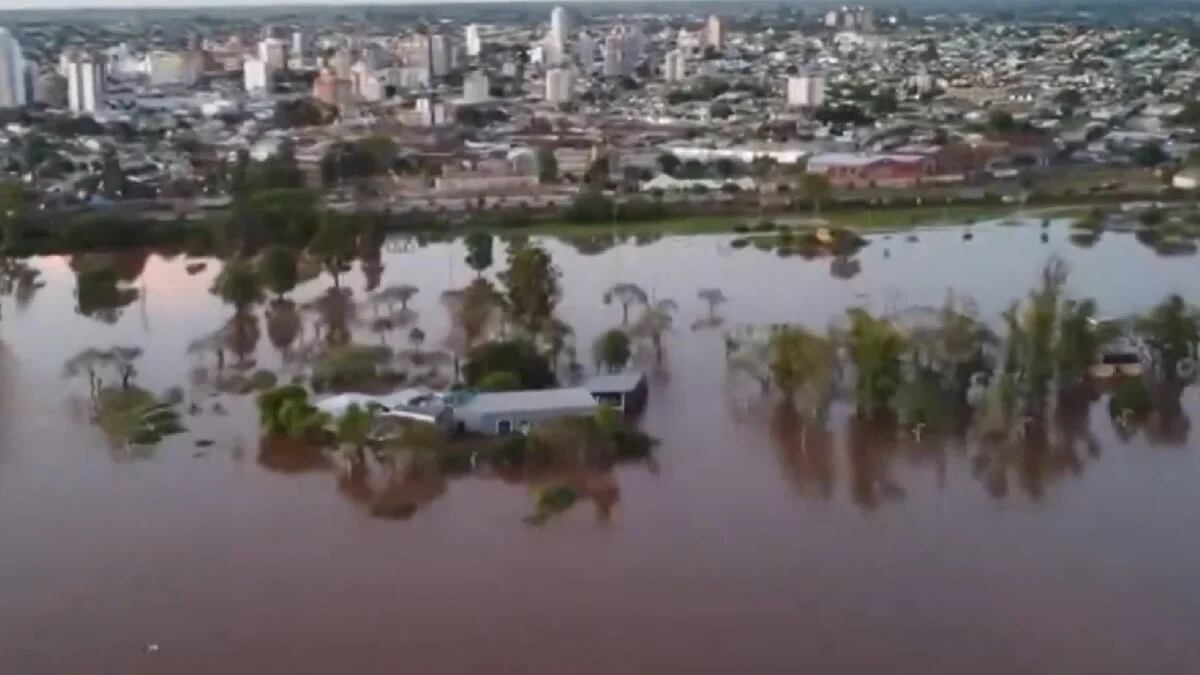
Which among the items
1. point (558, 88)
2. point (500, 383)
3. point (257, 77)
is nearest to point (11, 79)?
point (257, 77)

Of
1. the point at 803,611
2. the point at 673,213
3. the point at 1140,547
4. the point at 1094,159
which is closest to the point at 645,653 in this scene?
the point at 803,611

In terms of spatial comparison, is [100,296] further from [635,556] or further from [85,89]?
[85,89]

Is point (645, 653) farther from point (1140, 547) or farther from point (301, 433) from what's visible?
point (301, 433)

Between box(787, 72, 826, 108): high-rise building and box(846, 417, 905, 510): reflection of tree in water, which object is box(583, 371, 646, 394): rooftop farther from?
box(787, 72, 826, 108): high-rise building

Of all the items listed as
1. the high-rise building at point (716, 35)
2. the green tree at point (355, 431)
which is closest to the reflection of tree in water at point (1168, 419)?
the green tree at point (355, 431)

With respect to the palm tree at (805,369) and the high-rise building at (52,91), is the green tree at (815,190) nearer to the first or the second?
the palm tree at (805,369)

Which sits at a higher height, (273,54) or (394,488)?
(273,54)
